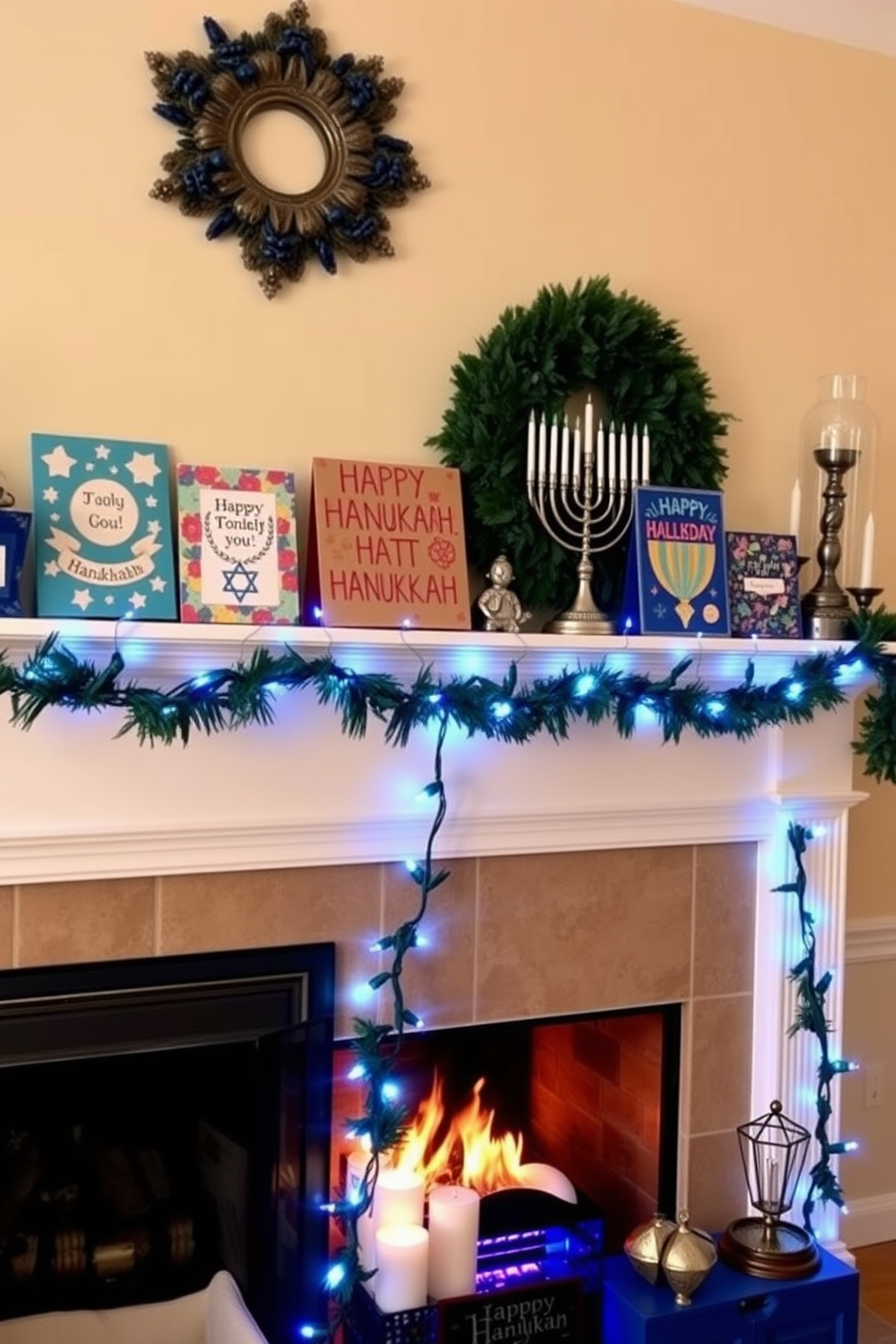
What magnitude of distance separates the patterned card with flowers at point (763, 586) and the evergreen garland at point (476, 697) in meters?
0.12

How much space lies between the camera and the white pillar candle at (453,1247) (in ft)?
6.79

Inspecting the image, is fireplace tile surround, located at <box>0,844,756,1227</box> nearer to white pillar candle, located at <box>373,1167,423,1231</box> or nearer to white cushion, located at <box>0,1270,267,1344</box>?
white pillar candle, located at <box>373,1167,423,1231</box>

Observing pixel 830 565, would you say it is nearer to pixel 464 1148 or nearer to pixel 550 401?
pixel 550 401

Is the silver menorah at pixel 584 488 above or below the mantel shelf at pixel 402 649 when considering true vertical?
above

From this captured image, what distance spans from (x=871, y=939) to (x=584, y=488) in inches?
50.1

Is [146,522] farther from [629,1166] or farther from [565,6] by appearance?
[629,1166]

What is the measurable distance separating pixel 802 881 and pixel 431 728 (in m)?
0.82

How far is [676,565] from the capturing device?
2.19 m

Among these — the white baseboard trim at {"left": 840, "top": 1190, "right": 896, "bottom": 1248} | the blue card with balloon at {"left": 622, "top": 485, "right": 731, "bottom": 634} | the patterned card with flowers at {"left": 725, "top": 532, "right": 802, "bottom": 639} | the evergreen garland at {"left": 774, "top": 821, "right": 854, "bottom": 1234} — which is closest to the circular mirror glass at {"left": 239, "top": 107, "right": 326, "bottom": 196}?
the blue card with balloon at {"left": 622, "top": 485, "right": 731, "bottom": 634}

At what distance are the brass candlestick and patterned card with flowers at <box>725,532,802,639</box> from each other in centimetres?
3

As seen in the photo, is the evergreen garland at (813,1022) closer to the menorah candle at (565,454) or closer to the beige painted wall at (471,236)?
the beige painted wall at (471,236)

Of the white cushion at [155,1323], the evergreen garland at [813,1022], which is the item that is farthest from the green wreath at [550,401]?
the white cushion at [155,1323]

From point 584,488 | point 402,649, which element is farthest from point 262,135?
point 402,649

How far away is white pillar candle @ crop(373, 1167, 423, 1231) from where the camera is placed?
206 cm
